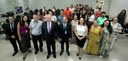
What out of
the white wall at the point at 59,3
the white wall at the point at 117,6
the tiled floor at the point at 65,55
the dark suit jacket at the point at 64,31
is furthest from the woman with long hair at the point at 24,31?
the white wall at the point at 117,6

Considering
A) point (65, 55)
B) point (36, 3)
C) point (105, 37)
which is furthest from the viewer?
point (36, 3)

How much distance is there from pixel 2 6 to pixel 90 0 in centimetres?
675

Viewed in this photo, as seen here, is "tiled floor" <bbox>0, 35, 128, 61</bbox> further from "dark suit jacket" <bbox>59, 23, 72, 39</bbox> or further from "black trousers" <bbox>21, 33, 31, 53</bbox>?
"dark suit jacket" <bbox>59, 23, 72, 39</bbox>

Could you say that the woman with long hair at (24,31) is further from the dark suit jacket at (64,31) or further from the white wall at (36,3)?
the white wall at (36,3)

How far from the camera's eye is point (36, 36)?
4730 mm

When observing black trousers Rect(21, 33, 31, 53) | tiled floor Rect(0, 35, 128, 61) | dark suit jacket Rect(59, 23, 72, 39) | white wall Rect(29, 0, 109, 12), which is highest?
white wall Rect(29, 0, 109, 12)

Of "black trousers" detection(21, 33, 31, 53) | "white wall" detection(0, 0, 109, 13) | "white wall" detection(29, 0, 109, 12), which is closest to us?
"black trousers" detection(21, 33, 31, 53)

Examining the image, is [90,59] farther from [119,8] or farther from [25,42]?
[119,8]

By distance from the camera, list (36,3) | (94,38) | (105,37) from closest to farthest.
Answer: (105,37) → (94,38) → (36,3)

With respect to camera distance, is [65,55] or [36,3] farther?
[36,3]

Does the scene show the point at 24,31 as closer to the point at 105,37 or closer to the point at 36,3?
the point at 105,37

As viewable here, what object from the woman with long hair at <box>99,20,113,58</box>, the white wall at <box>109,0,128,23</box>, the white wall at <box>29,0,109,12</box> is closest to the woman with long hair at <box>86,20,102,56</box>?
the woman with long hair at <box>99,20,113,58</box>

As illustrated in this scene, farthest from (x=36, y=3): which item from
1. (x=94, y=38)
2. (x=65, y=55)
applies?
(x=94, y=38)

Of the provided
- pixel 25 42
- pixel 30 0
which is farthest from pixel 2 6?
pixel 25 42
